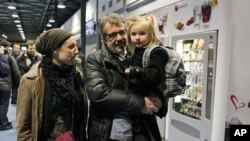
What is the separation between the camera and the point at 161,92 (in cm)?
187

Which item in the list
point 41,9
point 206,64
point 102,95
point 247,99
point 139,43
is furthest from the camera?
point 41,9

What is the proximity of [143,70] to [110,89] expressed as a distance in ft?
0.69

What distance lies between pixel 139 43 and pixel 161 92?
308 millimetres

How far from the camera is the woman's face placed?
2117mm

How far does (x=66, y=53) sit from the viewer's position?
6.95 feet

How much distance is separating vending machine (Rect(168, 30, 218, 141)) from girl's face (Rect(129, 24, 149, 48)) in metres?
1.69

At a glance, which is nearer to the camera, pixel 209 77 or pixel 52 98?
pixel 52 98

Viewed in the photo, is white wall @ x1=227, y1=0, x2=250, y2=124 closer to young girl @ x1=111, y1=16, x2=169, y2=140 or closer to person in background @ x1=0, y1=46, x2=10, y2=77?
young girl @ x1=111, y1=16, x2=169, y2=140

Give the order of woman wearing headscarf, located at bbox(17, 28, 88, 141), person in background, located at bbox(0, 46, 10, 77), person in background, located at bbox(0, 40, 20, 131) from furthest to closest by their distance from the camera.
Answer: person in background, located at bbox(0, 40, 20, 131)
person in background, located at bbox(0, 46, 10, 77)
woman wearing headscarf, located at bbox(17, 28, 88, 141)

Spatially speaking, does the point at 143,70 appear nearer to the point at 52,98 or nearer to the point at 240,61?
the point at 52,98

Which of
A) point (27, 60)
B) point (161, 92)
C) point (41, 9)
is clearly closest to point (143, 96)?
point (161, 92)

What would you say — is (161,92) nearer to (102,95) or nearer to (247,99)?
(102,95)

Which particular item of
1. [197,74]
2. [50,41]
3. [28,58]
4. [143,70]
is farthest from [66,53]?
[28,58]

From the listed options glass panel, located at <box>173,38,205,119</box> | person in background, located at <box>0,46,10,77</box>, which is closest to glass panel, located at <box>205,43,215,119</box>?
glass panel, located at <box>173,38,205,119</box>
